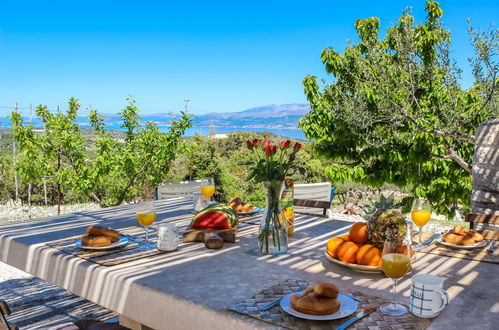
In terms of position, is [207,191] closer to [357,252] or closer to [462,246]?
[357,252]

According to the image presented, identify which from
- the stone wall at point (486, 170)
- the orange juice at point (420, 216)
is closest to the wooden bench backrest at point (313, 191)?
the stone wall at point (486, 170)

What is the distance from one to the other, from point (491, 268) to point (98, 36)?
46.5m

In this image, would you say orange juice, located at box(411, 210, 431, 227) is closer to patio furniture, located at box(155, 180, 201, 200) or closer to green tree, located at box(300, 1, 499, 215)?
patio furniture, located at box(155, 180, 201, 200)

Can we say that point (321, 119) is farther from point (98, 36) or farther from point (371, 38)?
point (98, 36)

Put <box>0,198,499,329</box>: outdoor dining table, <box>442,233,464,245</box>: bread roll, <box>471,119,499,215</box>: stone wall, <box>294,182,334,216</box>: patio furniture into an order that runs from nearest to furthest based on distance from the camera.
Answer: <box>0,198,499,329</box>: outdoor dining table → <box>442,233,464,245</box>: bread roll → <box>471,119,499,215</box>: stone wall → <box>294,182,334,216</box>: patio furniture

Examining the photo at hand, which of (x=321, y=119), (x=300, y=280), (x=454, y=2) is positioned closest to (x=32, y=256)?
(x=300, y=280)

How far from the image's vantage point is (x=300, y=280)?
4.83 feet

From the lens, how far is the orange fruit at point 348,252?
160 cm

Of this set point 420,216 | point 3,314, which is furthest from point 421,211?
point 3,314

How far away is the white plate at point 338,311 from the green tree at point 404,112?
148 inches

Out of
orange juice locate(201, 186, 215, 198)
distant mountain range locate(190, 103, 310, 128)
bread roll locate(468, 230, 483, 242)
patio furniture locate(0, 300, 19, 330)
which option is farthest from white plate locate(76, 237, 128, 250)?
distant mountain range locate(190, 103, 310, 128)

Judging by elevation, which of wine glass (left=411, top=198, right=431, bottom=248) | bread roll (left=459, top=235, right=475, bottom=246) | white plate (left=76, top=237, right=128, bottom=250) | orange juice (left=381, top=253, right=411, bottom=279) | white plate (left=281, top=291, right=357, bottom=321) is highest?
wine glass (left=411, top=198, right=431, bottom=248)

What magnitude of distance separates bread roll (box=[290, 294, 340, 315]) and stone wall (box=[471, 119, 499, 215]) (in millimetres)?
2773

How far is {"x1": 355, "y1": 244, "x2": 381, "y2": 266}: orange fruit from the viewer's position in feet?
5.07
